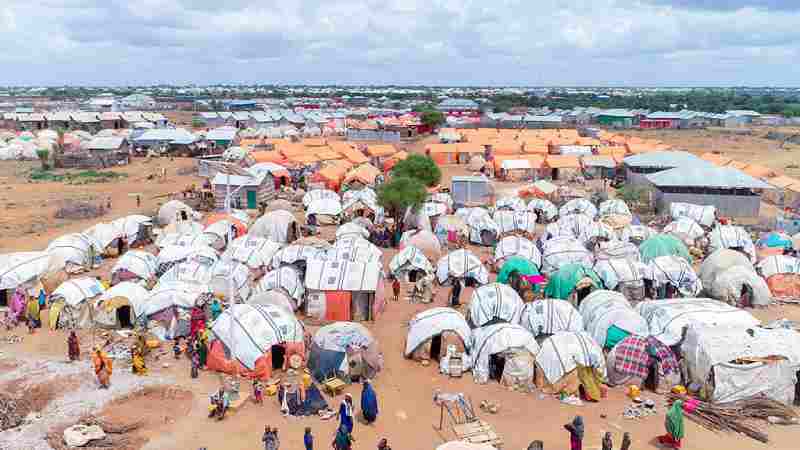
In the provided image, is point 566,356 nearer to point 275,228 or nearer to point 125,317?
point 125,317

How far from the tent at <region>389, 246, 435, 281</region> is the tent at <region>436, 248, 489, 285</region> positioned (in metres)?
0.57

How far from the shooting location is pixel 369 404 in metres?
12.7

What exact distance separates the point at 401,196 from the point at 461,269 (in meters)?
7.22

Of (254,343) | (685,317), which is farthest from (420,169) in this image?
(254,343)

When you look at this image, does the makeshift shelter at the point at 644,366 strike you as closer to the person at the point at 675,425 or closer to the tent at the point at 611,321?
the tent at the point at 611,321

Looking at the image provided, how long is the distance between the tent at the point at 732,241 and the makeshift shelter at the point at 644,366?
476 inches

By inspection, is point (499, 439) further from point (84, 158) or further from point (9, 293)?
point (84, 158)

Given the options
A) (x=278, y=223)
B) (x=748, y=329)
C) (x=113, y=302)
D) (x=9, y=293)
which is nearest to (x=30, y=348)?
(x=113, y=302)

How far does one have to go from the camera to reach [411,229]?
90.4ft

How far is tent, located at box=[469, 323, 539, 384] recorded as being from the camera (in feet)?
47.4

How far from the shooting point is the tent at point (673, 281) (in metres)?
20.2

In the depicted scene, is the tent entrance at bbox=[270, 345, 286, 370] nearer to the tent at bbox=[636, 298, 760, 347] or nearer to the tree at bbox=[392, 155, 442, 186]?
the tent at bbox=[636, 298, 760, 347]

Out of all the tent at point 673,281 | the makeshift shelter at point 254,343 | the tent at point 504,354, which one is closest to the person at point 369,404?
the makeshift shelter at point 254,343

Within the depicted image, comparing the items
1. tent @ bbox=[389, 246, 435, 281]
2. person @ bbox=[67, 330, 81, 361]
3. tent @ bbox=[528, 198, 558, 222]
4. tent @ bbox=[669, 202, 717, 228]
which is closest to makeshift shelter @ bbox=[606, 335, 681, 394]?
tent @ bbox=[389, 246, 435, 281]
